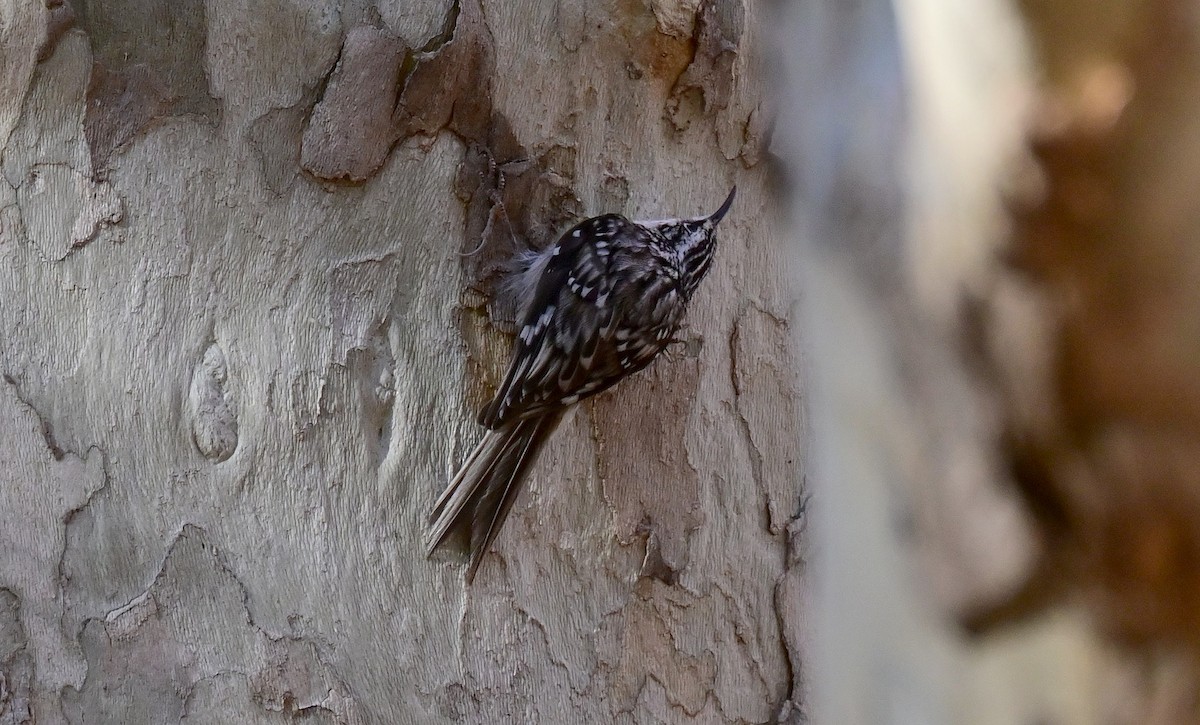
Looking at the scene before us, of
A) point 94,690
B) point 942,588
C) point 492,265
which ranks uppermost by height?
point 942,588

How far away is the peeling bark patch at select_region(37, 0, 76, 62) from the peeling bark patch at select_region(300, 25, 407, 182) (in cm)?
28

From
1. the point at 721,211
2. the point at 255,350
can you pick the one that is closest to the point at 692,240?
the point at 721,211


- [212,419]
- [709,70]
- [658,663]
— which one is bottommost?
[658,663]

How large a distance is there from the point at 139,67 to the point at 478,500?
1.98 feet

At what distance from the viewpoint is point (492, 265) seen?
3.11ft

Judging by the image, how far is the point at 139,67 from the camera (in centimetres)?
90

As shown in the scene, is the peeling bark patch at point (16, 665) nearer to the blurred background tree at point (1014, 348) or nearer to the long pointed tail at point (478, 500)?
the long pointed tail at point (478, 500)

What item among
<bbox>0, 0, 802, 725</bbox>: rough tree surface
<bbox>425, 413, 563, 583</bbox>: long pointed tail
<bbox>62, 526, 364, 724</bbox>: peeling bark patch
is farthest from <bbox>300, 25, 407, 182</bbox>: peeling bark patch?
<bbox>62, 526, 364, 724</bbox>: peeling bark patch

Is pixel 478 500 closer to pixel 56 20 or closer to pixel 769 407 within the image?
pixel 769 407

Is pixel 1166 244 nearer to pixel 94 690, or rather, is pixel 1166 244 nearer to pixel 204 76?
pixel 204 76

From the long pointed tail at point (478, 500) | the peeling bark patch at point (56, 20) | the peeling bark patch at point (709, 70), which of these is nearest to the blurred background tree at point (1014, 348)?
the long pointed tail at point (478, 500)

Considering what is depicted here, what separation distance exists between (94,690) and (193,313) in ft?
1.43

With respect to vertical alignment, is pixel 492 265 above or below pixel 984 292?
below

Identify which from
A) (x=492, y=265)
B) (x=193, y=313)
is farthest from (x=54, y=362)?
(x=492, y=265)
